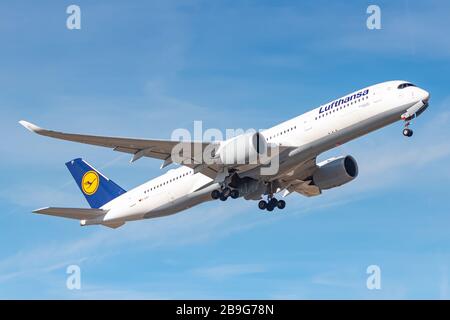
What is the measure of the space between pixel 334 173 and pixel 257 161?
22.9 feet

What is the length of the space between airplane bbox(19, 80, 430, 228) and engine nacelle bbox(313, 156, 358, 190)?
0.19 feet

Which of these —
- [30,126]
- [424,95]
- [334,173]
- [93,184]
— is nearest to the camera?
[30,126]

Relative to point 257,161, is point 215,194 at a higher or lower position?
lower

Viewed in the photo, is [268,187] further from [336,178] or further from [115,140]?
[115,140]

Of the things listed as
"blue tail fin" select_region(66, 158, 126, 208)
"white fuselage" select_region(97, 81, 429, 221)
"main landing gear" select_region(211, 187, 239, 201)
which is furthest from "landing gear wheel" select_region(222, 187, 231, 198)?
"blue tail fin" select_region(66, 158, 126, 208)

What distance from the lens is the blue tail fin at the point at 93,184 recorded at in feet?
181

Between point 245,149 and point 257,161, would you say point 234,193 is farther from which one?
point 245,149

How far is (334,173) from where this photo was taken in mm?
51625

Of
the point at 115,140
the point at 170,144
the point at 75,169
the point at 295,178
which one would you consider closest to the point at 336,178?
the point at 295,178

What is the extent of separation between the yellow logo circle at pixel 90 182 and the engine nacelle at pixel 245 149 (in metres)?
12.9

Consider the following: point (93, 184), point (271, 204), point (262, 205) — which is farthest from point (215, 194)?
point (93, 184)

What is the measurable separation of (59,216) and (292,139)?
48.4ft

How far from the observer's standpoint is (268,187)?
51.4 meters

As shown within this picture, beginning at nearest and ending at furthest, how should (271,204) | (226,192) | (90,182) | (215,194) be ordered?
(226,192), (215,194), (271,204), (90,182)
